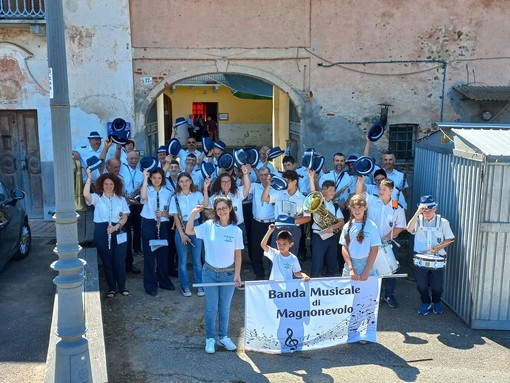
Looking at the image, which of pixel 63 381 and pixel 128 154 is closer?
pixel 63 381

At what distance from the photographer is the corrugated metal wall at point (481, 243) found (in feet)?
22.5

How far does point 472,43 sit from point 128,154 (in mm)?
8113

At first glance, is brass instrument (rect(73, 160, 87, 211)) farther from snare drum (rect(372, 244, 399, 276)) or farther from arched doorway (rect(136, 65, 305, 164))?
snare drum (rect(372, 244, 399, 276))

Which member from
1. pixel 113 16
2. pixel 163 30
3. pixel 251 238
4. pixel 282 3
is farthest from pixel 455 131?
pixel 113 16

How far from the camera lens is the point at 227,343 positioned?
6406 millimetres

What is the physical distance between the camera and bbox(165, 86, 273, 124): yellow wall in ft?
82.4

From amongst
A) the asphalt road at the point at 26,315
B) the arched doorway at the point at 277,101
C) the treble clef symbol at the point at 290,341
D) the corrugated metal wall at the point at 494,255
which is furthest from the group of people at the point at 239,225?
the arched doorway at the point at 277,101

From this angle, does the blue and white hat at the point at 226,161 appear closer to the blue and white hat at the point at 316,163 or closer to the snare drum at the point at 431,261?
the blue and white hat at the point at 316,163

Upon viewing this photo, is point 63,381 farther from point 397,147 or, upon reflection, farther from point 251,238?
point 397,147

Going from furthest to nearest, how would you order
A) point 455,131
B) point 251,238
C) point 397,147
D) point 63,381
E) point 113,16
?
point 397,147 → point 113,16 → point 251,238 → point 455,131 → point 63,381

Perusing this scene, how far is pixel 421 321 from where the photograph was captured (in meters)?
7.36

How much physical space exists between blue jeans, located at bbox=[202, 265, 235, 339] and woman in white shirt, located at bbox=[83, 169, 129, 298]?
2.04m

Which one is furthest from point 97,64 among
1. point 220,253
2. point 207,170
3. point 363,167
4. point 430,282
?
point 430,282

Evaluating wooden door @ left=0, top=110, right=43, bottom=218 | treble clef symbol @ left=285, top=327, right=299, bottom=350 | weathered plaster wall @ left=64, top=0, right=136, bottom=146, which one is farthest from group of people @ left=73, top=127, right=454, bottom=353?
wooden door @ left=0, top=110, right=43, bottom=218
